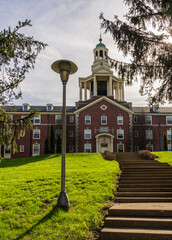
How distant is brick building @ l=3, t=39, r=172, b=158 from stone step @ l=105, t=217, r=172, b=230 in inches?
1099

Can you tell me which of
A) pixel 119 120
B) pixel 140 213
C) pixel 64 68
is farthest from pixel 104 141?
pixel 140 213

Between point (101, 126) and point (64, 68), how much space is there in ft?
92.4

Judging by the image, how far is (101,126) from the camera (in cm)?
3553

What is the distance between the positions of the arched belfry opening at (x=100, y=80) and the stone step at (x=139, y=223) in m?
34.5

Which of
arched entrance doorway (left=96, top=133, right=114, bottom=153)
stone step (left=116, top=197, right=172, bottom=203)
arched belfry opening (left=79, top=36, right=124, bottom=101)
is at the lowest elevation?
stone step (left=116, top=197, right=172, bottom=203)

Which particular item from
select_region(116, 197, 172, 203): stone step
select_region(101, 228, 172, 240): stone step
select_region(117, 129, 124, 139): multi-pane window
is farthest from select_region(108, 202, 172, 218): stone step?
select_region(117, 129, 124, 139): multi-pane window

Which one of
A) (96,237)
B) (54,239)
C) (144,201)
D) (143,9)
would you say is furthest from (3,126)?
(143,9)

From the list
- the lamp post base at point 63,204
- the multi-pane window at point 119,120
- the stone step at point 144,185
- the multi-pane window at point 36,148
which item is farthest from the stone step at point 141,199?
the multi-pane window at point 36,148

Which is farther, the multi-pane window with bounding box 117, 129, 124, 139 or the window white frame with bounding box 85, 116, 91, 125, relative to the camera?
the window white frame with bounding box 85, 116, 91, 125

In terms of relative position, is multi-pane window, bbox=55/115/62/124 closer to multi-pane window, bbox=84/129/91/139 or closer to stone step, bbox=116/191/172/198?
multi-pane window, bbox=84/129/91/139

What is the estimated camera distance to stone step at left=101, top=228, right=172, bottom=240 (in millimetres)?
5430

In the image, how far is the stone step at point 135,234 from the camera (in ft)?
17.8

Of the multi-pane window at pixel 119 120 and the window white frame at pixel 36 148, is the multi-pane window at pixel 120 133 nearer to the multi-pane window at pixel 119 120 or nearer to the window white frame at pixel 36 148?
the multi-pane window at pixel 119 120

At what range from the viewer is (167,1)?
8586 mm
